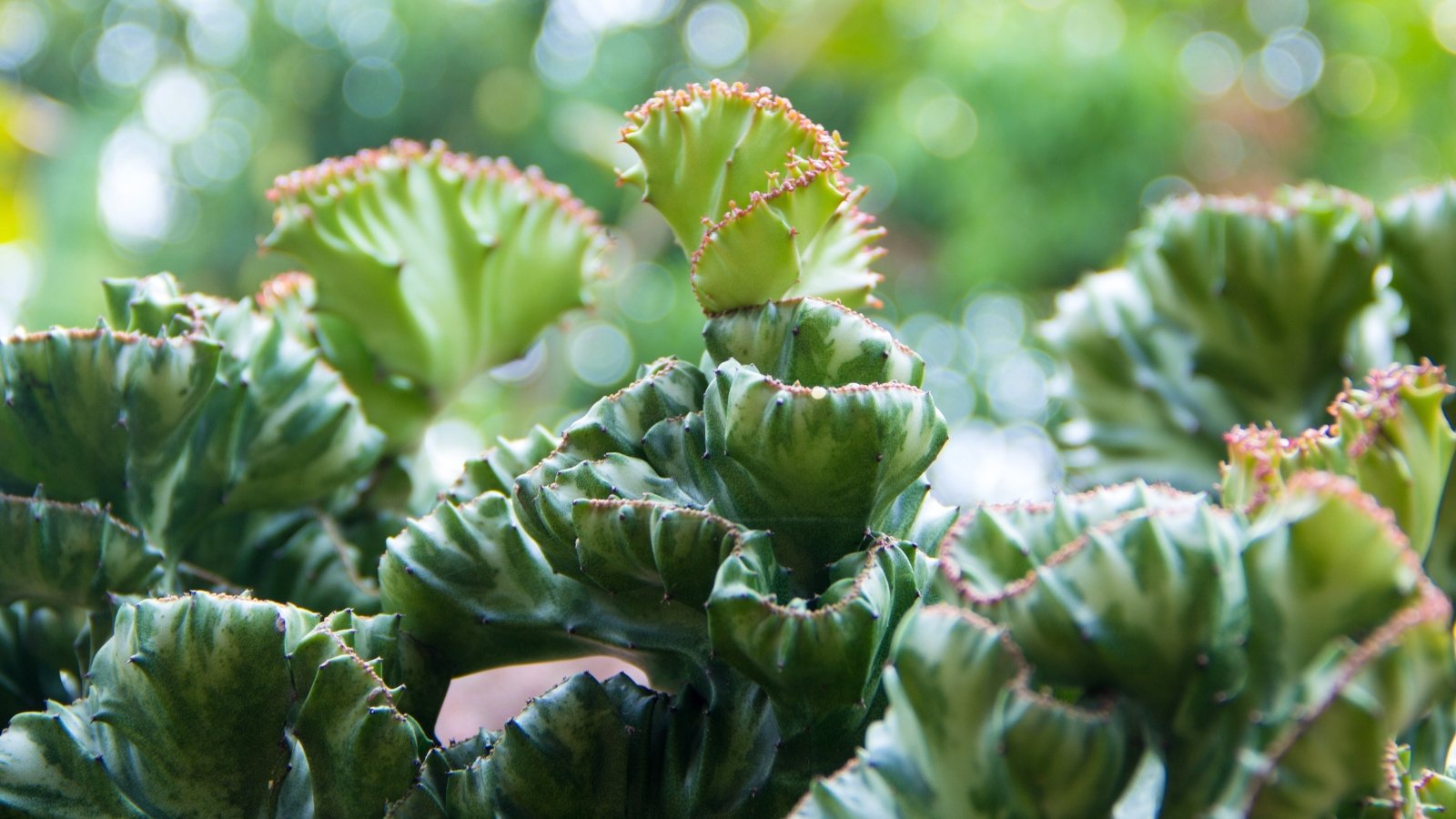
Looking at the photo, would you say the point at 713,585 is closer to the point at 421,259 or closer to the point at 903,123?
the point at 421,259

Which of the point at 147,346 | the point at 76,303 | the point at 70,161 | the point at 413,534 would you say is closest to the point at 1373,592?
the point at 413,534

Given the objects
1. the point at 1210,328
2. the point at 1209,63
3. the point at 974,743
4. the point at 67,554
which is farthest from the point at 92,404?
the point at 1209,63

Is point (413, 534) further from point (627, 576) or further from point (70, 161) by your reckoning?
point (70, 161)

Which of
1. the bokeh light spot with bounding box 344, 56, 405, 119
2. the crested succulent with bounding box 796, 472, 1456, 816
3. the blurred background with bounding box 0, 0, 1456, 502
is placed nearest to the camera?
the crested succulent with bounding box 796, 472, 1456, 816

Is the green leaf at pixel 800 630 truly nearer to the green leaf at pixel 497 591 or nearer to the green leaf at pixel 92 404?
the green leaf at pixel 497 591

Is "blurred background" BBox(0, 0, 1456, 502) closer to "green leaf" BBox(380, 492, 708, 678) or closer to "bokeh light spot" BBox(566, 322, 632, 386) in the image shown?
"bokeh light spot" BBox(566, 322, 632, 386)

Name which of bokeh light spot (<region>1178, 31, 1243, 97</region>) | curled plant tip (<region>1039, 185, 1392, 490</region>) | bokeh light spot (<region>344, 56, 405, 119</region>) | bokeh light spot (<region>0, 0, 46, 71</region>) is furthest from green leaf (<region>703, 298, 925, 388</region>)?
bokeh light spot (<region>0, 0, 46, 71</region>)
